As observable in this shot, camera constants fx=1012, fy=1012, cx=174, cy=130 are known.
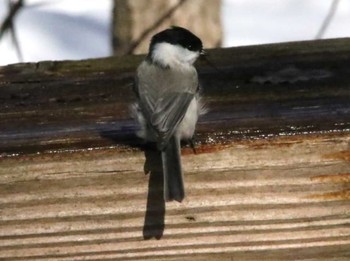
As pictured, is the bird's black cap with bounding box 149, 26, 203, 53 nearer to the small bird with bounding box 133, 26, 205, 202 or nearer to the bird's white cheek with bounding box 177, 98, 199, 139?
the small bird with bounding box 133, 26, 205, 202

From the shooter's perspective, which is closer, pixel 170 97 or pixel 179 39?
pixel 170 97

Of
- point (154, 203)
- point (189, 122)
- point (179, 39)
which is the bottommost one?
point (179, 39)

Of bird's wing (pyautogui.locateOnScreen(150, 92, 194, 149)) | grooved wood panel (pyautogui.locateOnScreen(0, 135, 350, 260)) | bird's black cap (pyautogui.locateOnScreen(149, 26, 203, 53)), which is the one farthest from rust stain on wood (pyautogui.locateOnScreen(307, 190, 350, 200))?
bird's black cap (pyautogui.locateOnScreen(149, 26, 203, 53))

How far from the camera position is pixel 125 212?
1.51 m

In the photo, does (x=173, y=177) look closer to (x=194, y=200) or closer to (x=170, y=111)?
(x=194, y=200)

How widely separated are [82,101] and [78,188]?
0.50 metres

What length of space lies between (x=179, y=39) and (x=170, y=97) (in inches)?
15.1

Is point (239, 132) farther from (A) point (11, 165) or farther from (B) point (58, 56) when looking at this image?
(B) point (58, 56)

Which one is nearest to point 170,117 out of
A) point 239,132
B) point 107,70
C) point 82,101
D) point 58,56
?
point 107,70

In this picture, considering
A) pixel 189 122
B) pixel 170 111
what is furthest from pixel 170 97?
pixel 189 122

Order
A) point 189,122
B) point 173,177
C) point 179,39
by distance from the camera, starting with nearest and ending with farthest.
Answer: point 173,177 < point 189,122 < point 179,39

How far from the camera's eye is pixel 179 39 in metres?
2.74

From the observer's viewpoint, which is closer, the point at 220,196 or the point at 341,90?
the point at 220,196

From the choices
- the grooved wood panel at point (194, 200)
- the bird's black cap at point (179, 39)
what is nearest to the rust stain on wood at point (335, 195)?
the grooved wood panel at point (194, 200)
